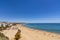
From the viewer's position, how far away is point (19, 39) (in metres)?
13.9

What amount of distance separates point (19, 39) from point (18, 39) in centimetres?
17

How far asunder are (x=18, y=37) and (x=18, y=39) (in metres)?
0.47

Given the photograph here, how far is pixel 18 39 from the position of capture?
1381cm

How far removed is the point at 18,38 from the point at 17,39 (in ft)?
1.20

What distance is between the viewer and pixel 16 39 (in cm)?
1370

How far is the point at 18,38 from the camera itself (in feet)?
46.1

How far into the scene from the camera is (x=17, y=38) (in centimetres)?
1387

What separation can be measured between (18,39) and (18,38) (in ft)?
0.82

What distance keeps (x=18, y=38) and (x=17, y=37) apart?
167 millimetres

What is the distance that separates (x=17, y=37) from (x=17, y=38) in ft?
0.68

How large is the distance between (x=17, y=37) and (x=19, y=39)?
348mm

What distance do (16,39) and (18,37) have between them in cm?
59

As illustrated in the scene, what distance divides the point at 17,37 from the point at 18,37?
0.73ft
